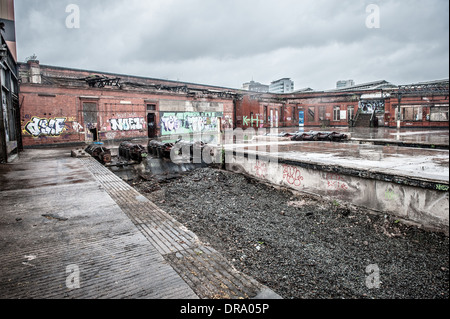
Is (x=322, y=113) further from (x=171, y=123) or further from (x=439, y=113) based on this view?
(x=171, y=123)

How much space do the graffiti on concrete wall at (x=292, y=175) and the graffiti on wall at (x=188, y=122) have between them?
18.9 metres

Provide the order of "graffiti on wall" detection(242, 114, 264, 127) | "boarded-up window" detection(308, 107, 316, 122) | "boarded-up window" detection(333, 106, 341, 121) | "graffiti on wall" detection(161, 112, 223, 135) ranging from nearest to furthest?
"graffiti on wall" detection(161, 112, 223, 135), "graffiti on wall" detection(242, 114, 264, 127), "boarded-up window" detection(333, 106, 341, 121), "boarded-up window" detection(308, 107, 316, 122)

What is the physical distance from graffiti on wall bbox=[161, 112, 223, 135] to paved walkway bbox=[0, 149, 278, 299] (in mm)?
20481

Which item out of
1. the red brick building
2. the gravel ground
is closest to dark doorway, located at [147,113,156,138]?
the red brick building

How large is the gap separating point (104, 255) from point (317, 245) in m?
3.53

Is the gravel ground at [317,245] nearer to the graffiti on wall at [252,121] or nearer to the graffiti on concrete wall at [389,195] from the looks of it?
the graffiti on concrete wall at [389,195]

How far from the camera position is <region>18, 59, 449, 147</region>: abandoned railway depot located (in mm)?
18516

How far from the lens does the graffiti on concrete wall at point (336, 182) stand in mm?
6188

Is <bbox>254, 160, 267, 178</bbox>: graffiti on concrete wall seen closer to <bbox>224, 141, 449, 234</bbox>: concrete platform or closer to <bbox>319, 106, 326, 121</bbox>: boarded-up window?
<bbox>224, 141, 449, 234</bbox>: concrete platform

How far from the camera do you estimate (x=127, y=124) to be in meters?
22.2

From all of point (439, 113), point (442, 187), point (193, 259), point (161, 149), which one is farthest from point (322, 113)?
point (193, 259)

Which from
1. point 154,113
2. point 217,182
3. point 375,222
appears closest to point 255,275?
point 375,222

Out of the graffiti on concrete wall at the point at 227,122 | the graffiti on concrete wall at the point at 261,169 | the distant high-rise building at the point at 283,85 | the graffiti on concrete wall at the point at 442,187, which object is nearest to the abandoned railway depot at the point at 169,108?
the graffiti on concrete wall at the point at 227,122

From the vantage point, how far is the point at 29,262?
274 centimetres
